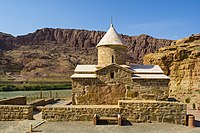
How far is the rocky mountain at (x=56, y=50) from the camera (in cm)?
9025

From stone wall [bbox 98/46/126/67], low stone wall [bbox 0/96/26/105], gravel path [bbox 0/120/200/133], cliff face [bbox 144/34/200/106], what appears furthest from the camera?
cliff face [bbox 144/34/200/106]

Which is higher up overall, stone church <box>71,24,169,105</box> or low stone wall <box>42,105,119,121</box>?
stone church <box>71,24,169,105</box>

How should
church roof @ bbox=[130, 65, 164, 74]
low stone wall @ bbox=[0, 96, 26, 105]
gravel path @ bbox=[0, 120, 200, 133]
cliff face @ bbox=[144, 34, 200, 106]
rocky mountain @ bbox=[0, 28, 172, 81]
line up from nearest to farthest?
1. gravel path @ bbox=[0, 120, 200, 133]
2. low stone wall @ bbox=[0, 96, 26, 105]
3. church roof @ bbox=[130, 65, 164, 74]
4. cliff face @ bbox=[144, 34, 200, 106]
5. rocky mountain @ bbox=[0, 28, 172, 81]

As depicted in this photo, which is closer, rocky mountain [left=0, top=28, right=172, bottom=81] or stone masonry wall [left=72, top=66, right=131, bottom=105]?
stone masonry wall [left=72, top=66, right=131, bottom=105]

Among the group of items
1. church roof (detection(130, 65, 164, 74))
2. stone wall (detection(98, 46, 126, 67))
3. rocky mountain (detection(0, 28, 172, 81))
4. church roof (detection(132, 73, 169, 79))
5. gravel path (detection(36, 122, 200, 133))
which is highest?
rocky mountain (detection(0, 28, 172, 81))

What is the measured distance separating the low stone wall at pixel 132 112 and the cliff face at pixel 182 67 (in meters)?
15.6

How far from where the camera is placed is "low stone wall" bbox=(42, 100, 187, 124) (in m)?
10.6

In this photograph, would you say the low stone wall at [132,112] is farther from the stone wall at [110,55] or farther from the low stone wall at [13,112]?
the stone wall at [110,55]

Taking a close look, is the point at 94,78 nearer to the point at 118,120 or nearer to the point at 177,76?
the point at 118,120

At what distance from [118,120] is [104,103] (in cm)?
332

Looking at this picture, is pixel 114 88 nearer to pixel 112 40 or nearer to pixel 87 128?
pixel 112 40

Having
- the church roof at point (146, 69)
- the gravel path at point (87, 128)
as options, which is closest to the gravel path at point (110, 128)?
the gravel path at point (87, 128)

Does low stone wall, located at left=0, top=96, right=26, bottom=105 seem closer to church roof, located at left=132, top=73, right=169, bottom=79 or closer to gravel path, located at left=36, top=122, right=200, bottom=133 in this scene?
gravel path, located at left=36, top=122, right=200, bottom=133

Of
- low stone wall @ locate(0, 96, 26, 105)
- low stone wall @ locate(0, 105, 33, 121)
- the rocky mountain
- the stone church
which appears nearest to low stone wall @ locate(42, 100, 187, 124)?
low stone wall @ locate(0, 105, 33, 121)
